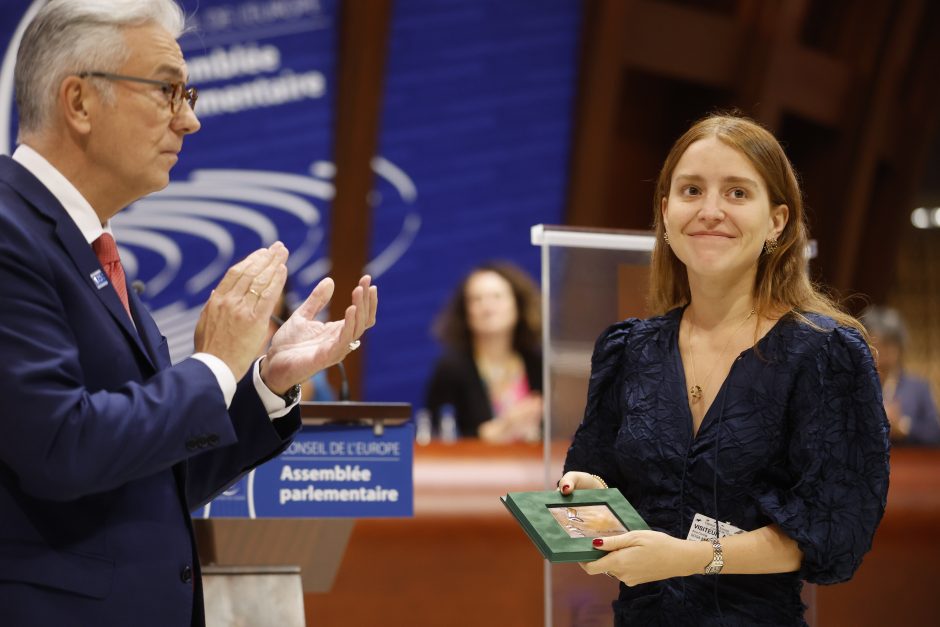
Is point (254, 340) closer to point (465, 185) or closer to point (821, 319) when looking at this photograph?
point (821, 319)

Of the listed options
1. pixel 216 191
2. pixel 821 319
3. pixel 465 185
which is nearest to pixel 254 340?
pixel 821 319

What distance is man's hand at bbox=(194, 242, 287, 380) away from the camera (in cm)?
154

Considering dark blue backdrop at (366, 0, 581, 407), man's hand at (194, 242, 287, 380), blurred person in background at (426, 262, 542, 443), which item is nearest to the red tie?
man's hand at (194, 242, 287, 380)

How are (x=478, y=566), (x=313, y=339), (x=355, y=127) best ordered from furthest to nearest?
(x=355, y=127) < (x=478, y=566) < (x=313, y=339)

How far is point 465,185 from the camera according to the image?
7145 mm

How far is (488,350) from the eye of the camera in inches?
197

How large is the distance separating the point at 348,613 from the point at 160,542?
1.32 m

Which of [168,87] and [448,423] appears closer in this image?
[168,87]

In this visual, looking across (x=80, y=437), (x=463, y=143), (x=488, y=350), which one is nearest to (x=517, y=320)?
(x=488, y=350)

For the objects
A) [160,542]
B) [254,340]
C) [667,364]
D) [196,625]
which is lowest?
[196,625]

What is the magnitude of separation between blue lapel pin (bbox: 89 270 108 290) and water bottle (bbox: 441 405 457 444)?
10.2 feet

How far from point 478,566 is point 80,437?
1678mm

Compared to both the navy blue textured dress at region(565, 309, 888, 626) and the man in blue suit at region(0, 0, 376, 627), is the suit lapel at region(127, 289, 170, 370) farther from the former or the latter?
the navy blue textured dress at region(565, 309, 888, 626)

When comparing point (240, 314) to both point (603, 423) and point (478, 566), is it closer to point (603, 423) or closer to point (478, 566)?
point (603, 423)
